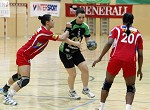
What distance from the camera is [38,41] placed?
7.89 m

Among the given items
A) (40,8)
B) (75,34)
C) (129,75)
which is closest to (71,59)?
(75,34)

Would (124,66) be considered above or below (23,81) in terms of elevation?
above

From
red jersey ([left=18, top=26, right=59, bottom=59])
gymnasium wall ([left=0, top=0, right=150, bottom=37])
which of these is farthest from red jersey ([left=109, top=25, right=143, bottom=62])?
gymnasium wall ([left=0, top=0, right=150, bottom=37])

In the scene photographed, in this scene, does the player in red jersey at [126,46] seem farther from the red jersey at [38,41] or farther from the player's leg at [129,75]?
the red jersey at [38,41]

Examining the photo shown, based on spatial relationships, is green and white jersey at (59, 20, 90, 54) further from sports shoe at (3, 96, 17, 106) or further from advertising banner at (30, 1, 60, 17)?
advertising banner at (30, 1, 60, 17)

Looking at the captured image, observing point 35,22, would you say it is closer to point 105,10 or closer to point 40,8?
point 40,8

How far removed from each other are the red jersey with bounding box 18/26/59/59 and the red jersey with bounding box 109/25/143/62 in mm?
1585

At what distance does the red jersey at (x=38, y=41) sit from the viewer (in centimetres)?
782

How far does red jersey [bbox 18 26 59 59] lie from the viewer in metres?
7.82

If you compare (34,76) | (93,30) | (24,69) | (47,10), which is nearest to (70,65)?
(24,69)

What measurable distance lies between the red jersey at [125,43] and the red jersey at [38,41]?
5.20ft

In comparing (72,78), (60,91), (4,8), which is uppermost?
(4,8)

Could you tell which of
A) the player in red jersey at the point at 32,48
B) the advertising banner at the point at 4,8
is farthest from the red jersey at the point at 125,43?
the advertising banner at the point at 4,8

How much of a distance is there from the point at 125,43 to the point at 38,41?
6.57ft
